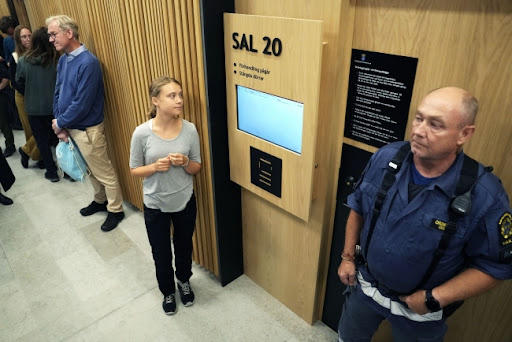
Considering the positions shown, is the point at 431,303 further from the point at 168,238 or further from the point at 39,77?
the point at 39,77

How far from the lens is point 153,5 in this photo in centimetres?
262

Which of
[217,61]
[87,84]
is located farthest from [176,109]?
[87,84]

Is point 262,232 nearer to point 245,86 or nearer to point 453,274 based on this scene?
point 245,86

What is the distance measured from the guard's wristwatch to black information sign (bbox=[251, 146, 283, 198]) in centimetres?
111

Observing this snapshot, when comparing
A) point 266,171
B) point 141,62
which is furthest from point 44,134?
point 266,171

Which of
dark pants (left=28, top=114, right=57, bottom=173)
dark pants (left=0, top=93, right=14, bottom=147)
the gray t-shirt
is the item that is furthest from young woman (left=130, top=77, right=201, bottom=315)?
dark pants (left=0, top=93, right=14, bottom=147)

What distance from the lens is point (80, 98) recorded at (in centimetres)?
337

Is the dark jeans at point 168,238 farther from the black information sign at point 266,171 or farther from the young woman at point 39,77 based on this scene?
the young woman at point 39,77

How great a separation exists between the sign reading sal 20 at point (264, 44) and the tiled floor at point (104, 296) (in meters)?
2.04

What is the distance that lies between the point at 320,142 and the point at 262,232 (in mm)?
1062

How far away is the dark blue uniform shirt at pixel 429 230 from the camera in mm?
1474

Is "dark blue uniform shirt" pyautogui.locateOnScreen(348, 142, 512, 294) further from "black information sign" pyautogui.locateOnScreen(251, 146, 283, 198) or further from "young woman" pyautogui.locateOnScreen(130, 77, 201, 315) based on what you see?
"young woman" pyautogui.locateOnScreen(130, 77, 201, 315)

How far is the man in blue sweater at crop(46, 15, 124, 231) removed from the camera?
329cm

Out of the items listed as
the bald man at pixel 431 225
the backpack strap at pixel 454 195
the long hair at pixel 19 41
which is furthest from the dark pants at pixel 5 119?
the backpack strap at pixel 454 195
